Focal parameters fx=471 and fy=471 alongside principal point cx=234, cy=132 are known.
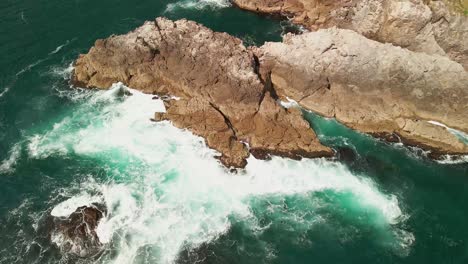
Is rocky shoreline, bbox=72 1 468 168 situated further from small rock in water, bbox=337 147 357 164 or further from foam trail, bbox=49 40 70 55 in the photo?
foam trail, bbox=49 40 70 55

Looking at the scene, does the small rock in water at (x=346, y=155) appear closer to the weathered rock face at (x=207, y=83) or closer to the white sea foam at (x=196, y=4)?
the weathered rock face at (x=207, y=83)

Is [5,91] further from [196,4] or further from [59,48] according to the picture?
[196,4]

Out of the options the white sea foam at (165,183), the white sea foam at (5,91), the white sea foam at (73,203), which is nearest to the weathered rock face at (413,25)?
the white sea foam at (165,183)

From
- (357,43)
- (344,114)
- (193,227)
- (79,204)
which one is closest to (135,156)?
(79,204)

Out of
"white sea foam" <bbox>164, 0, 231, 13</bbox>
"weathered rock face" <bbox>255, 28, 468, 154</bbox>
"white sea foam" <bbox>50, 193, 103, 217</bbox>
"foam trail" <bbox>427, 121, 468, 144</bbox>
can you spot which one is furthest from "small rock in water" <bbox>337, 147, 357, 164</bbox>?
"white sea foam" <bbox>164, 0, 231, 13</bbox>

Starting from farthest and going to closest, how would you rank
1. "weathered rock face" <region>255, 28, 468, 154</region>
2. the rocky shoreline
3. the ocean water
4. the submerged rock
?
"weathered rock face" <region>255, 28, 468, 154</region>, the rocky shoreline, the ocean water, the submerged rock

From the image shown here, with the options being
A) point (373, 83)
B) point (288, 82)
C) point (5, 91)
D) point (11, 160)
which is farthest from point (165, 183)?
point (373, 83)

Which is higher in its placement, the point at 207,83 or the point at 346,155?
the point at 207,83

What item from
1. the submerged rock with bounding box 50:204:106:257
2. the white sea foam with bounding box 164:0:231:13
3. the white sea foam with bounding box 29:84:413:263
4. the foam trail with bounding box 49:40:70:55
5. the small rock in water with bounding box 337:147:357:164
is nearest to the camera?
the submerged rock with bounding box 50:204:106:257
